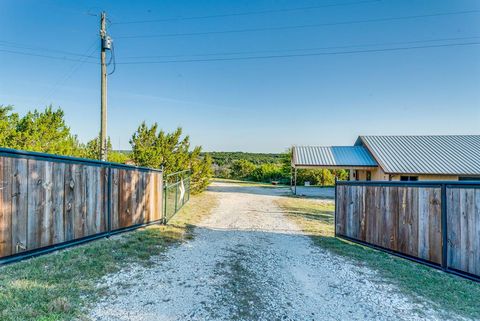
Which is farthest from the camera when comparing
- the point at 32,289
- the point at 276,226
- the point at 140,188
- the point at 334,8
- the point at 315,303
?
the point at 334,8

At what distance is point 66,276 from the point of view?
3.58m

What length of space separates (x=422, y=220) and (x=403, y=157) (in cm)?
1400

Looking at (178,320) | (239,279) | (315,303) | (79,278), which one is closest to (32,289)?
(79,278)

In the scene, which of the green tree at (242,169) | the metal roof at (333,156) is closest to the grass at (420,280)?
the metal roof at (333,156)

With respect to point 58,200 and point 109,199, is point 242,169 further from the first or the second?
point 58,200

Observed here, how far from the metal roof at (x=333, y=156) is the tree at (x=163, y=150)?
7426 mm

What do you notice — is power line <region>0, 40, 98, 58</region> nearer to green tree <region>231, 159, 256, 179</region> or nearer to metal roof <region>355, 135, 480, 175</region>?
metal roof <region>355, 135, 480, 175</region>

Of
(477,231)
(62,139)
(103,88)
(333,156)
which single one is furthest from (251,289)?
(333,156)

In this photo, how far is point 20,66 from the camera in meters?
13.0

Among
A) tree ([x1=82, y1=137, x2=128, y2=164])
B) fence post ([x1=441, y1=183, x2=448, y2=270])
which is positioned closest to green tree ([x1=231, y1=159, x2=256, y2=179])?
tree ([x1=82, y1=137, x2=128, y2=164])

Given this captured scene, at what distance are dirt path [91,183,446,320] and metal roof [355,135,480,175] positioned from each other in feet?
42.0

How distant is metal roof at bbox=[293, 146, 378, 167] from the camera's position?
1750cm

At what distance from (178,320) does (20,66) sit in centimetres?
1584

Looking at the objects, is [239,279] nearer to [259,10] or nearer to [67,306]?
[67,306]
